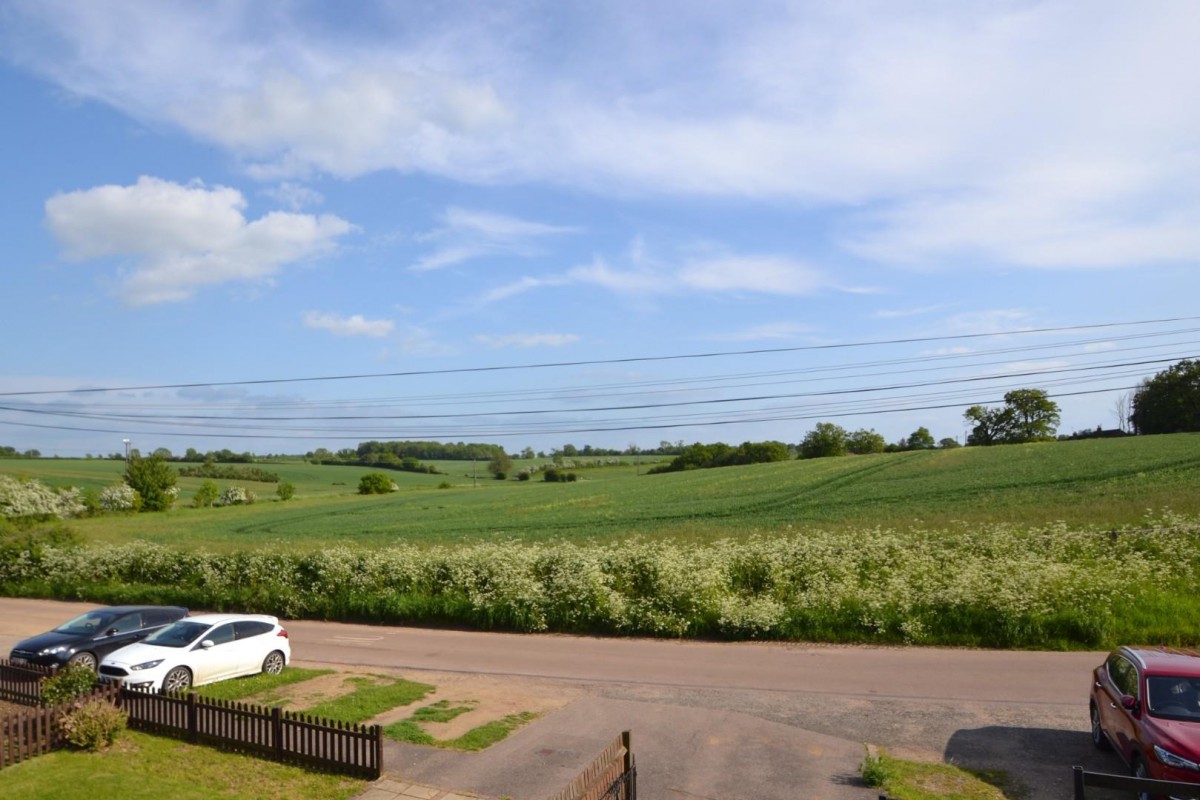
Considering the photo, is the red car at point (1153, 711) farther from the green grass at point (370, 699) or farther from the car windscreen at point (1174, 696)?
the green grass at point (370, 699)

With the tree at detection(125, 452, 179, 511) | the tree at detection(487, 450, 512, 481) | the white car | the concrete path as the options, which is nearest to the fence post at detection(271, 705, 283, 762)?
the concrete path

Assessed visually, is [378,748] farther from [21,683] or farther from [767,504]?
[767,504]

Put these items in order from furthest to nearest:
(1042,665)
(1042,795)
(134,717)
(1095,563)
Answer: (1095,563) → (1042,665) → (134,717) → (1042,795)

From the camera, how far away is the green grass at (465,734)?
1393 cm

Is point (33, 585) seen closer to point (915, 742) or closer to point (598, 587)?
point (598, 587)

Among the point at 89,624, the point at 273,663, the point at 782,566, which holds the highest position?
the point at 782,566

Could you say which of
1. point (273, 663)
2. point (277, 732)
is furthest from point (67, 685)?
point (273, 663)

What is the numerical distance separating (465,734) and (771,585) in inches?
523

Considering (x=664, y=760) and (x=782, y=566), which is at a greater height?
(x=782, y=566)

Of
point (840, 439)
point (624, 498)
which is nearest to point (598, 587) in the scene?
point (624, 498)

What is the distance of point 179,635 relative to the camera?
60.8ft

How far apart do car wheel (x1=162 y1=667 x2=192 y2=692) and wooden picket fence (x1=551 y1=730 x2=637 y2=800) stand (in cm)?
1115

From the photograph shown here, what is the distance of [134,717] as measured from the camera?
15.0 meters

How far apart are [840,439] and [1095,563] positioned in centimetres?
9996
